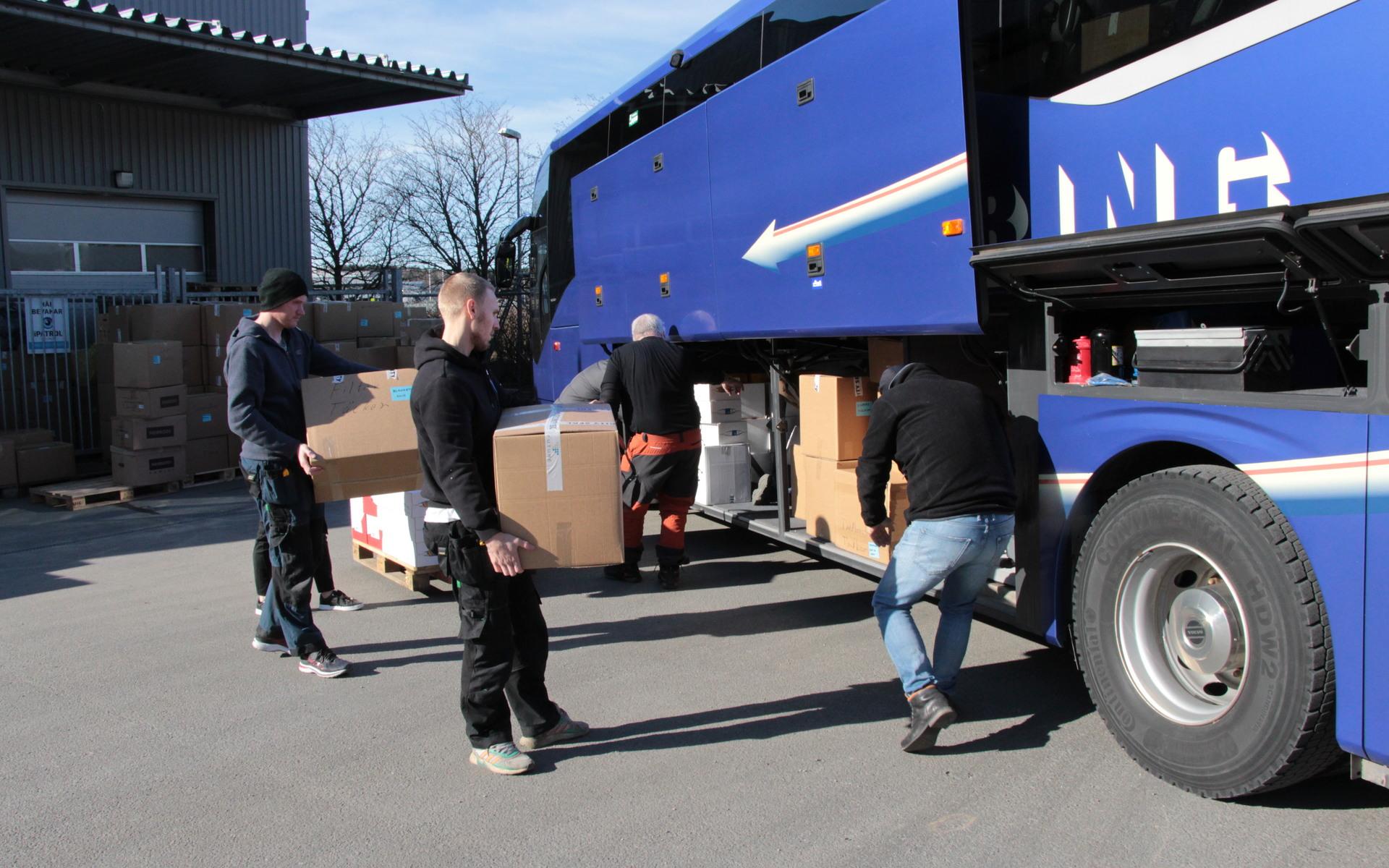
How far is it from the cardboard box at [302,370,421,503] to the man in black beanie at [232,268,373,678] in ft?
0.34

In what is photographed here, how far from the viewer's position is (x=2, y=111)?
13328 mm

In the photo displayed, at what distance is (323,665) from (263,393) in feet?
4.59

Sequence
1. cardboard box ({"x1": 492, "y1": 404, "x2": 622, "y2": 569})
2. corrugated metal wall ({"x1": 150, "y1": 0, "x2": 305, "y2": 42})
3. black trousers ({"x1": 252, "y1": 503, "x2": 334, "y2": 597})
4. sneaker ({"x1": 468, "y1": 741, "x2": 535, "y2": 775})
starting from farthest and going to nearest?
corrugated metal wall ({"x1": 150, "y1": 0, "x2": 305, "y2": 42}) → black trousers ({"x1": 252, "y1": 503, "x2": 334, "y2": 597}) → sneaker ({"x1": 468, "y1": 741, "x2": 535, "y2": 775}) → cardboard box ({"x1": 492, "y1": 404, "x2": 622, "y2": 569})

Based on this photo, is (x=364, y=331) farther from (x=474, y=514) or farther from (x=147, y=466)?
(x=474, y=514)

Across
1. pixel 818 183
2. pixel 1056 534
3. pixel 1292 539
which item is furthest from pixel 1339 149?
pixel 818 183

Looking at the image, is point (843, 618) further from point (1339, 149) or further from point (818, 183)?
point (1339, 149)

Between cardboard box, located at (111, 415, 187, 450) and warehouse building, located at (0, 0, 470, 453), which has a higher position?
warehouse building, located at (0, 0, 470, 453)

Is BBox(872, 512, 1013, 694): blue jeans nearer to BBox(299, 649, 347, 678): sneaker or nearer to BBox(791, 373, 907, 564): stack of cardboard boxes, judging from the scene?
BBox(791, 373, 907, 564): stack of cardboard boxes

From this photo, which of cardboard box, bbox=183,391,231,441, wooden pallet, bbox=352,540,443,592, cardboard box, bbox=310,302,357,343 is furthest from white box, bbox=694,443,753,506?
cardboard box, bbox=310,302,357,343

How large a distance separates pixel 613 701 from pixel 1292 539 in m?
2.92

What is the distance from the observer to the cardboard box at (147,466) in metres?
11.0

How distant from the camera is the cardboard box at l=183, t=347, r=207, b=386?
473 inches

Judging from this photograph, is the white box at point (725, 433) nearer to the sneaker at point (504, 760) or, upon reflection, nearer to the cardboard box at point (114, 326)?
the sneaker at point (504, 760)

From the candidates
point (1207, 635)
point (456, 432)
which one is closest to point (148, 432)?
point (456, 432)
